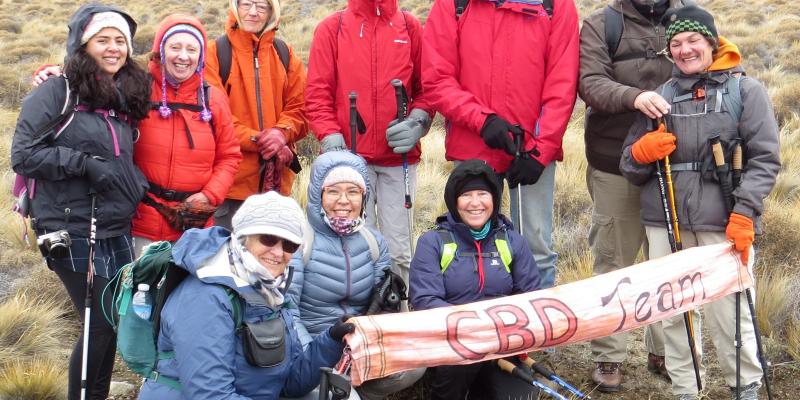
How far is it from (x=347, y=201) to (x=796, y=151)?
8209 millimetres

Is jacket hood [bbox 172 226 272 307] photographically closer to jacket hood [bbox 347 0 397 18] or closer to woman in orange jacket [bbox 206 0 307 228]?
woman in orange jacket [bbox 206 0 307 228]

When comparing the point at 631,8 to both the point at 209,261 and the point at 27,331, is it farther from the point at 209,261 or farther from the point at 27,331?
the point at 27,331

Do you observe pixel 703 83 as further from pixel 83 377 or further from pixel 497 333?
pixel 83 377

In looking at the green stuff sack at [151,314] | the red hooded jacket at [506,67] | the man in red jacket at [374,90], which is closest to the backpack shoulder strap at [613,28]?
the red hooded jacket at [506,67]

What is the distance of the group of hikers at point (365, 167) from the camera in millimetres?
3830

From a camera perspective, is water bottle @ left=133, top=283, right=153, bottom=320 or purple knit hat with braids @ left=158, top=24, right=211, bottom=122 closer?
water bottle @ left=133, top=283, right=153, bottom=320

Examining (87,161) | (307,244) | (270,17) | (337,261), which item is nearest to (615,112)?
(337,261)

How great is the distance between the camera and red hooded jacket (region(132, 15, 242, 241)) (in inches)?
199

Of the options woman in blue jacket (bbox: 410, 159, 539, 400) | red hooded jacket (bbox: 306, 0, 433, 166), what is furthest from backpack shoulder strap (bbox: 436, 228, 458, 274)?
red hooded jacket (bbox: 306, 0, 433, 166)

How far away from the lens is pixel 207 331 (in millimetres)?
3490

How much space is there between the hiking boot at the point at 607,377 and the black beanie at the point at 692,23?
7.97 feet

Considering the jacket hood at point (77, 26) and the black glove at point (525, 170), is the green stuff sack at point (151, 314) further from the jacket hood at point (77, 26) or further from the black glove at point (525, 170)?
the black glove at point (525, 170)

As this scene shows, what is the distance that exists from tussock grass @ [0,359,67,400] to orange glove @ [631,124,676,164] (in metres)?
4.29

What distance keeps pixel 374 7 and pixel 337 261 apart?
2143 mm
